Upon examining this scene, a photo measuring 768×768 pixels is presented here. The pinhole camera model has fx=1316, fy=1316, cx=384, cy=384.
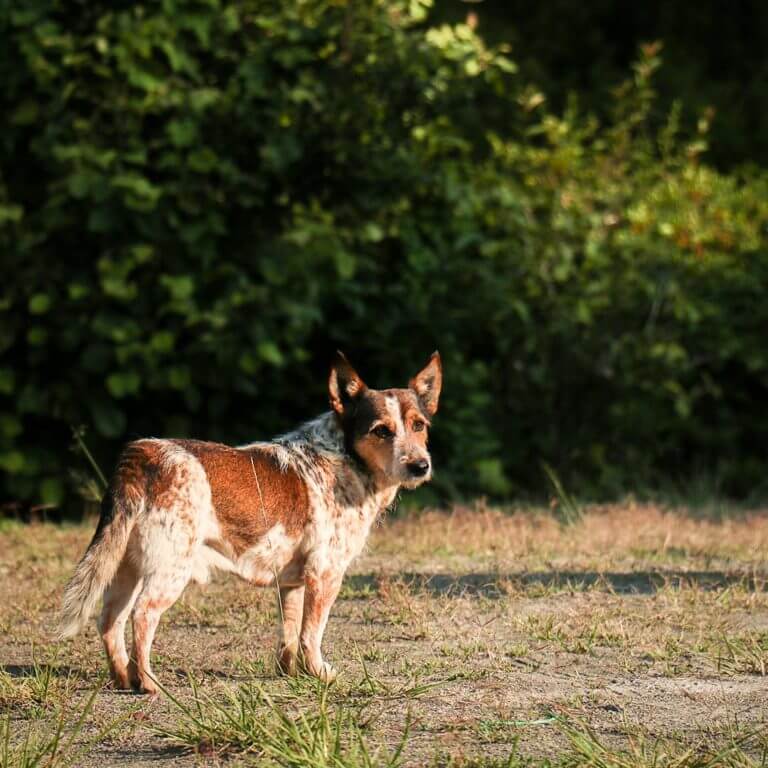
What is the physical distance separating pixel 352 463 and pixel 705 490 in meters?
5.86

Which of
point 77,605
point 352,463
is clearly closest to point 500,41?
point 352,463

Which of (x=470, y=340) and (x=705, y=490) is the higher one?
(x=470, y=340)

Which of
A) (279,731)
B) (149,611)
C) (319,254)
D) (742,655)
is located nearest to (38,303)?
(319,254)

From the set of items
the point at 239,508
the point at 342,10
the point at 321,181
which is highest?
the point at 342,10

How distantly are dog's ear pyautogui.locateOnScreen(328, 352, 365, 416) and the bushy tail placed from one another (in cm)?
111

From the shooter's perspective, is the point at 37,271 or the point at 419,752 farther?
the point at 37,271

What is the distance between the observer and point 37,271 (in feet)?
30.9

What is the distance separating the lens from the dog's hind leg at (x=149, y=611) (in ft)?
16.6

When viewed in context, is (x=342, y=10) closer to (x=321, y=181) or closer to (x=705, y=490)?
(x=321, y=181)

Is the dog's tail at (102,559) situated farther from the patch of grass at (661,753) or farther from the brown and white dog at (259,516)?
the patch of grass at (661,753)

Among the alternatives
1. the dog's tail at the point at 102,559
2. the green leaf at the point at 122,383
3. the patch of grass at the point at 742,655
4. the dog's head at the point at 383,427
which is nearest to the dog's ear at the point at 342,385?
the dog's head at the point at 383,427

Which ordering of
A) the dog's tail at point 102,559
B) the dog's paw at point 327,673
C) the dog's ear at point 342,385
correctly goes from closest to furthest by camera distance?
the dog's paw at point 327,673 < the dog's tail at point 102,559 < the dog's ear at point 342,385

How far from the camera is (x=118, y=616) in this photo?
5.31m

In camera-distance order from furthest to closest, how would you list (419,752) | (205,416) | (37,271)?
(205,416) < (37,271) < (419,752)
